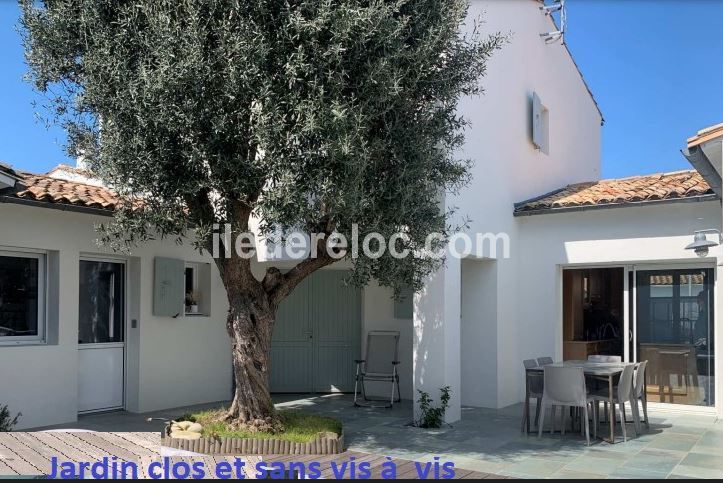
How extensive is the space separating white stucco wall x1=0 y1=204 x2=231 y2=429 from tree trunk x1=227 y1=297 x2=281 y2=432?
9.63 feet

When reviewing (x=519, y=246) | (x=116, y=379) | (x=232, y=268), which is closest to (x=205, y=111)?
(x=232, y=268)

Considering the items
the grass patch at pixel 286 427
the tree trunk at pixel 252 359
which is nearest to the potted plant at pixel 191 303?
the grass patch at pixel 286 427

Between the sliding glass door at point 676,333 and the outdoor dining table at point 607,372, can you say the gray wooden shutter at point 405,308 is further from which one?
the sliding glass door at point 676,333

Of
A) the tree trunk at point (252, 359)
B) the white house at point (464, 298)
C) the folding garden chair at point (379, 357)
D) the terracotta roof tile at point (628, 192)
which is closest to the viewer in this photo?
the tree trunk at point (252, 359)

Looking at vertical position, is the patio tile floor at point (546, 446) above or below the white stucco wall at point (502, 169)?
below

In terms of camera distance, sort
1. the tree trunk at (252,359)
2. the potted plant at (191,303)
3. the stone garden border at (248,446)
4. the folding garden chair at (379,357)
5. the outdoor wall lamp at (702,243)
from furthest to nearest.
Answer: the folding garden chair at (379,357)
the potted plant at (191,303)
the outdoor wall lamp at (702,243)
the tree trunk at (252,359)
the stone garden border at (248,446)

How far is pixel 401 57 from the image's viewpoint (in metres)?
6.80

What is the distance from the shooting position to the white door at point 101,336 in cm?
985

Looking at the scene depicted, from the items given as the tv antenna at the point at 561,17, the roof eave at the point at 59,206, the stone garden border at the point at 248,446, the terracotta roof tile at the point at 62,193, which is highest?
the tv antenna at the point at 561,17

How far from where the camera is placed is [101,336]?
1017cm

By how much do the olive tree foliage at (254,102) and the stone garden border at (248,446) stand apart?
207 centimetres

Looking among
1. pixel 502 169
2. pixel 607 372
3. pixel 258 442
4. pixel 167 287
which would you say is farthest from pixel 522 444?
pixel 167 287

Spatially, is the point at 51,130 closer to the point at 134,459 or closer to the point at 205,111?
the point at 205,111

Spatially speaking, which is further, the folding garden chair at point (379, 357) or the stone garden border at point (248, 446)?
the folding garden chair at point (379, 357)
